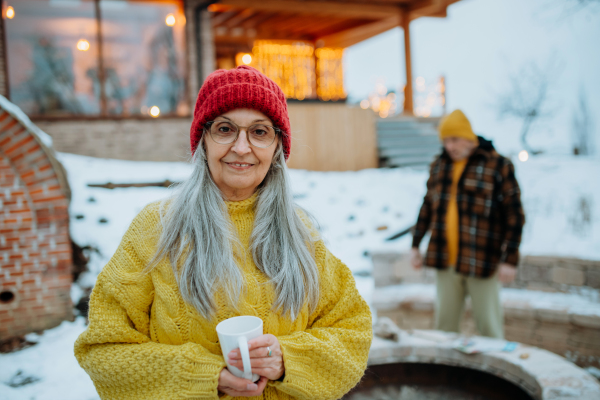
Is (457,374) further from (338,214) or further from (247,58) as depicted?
(247,58)

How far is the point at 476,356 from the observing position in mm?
2752

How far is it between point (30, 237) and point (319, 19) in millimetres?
10945

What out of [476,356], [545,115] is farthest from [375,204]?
[545,115]

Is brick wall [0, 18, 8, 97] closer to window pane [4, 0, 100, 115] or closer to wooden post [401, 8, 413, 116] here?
window pane [4, 0, 100, 115]

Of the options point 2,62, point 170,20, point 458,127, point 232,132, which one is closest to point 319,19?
point 170,20

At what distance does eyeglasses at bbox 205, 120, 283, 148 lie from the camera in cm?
150

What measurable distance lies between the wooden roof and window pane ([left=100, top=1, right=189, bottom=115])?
4.31 feet

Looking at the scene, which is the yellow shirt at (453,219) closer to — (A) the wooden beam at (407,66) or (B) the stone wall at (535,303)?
(B) the stone wall at (535,303)

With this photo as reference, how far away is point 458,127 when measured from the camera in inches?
140

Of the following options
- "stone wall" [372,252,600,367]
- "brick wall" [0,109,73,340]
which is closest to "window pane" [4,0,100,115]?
"brick wall" [0,109,73,340]

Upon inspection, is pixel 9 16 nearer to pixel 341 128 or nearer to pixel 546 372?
pixel 341 128

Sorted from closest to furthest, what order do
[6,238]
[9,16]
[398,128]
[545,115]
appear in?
1. [6,238]
2. [9,16]
3. [398,128]
4. [545,115]

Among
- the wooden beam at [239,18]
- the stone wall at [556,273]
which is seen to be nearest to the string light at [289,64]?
the wooden beam at [239,18]

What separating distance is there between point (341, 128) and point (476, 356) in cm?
794
